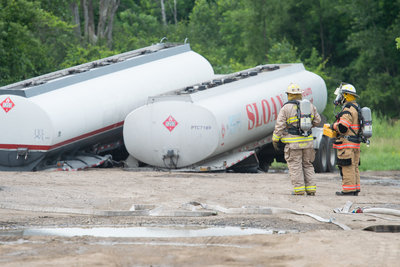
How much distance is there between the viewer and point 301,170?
10.4m

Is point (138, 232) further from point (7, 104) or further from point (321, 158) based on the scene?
point (321, 158)

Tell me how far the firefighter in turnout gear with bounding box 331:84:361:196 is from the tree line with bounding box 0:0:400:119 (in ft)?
41.6

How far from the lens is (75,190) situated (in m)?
10.6

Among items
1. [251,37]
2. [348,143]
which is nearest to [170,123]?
[348,143]

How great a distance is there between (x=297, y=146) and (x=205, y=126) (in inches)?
130

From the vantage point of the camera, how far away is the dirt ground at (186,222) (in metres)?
5.46

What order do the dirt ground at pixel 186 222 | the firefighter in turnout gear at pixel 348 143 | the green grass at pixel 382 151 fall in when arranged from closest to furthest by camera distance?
the dirt ground at pixel 186 222 < the firefighter in turnout gear at pixel 348 143 < the green grass at pixel 382 151

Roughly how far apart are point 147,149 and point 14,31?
8.90 m

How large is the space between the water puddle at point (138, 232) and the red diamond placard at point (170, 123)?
6.51 m

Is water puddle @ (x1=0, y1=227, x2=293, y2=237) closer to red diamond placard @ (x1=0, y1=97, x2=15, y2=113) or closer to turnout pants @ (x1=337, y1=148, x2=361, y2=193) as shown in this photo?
turnout pants @ (x1=337, y1=148, x2=361, y2=193)

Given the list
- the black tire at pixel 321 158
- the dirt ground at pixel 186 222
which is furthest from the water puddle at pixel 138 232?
the black tire at pixel 321 158

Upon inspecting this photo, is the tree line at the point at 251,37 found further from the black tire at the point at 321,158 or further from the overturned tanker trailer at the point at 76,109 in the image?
the black tire at the point at 321,158

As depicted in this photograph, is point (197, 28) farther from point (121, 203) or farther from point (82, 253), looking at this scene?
point (82, 253)

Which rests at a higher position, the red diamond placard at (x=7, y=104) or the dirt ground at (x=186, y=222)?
the red diamond placard at (x=7, y=104)
